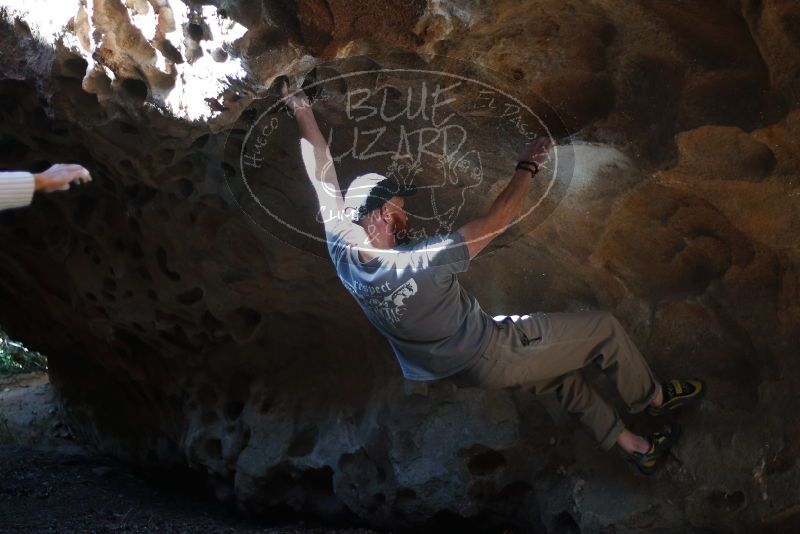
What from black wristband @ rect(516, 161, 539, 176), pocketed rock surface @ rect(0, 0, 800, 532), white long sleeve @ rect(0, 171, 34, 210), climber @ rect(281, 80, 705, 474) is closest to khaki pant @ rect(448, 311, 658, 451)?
climber @ rect(281, 80, 705, 474)

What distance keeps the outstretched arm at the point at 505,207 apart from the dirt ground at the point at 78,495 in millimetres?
1672

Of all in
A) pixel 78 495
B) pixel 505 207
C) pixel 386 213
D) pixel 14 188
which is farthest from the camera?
pixel 78 495

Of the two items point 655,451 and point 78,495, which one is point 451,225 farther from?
point 78,495

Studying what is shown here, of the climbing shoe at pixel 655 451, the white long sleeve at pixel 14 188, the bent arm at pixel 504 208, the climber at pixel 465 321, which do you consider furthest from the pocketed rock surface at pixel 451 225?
the white long sleeve at pixel 14 188

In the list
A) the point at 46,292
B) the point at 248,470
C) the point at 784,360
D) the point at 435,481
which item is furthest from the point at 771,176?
the point at 46,292

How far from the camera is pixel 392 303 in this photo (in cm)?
274

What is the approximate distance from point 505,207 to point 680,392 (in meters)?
0.98

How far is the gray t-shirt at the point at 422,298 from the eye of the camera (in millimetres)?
2656

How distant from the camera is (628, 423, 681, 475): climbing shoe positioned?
9.95 ft

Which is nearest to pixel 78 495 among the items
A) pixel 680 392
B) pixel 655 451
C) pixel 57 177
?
pixel 57 177

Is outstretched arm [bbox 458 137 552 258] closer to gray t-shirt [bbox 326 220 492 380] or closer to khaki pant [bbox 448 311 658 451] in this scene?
gray t-shirt [bbox 326 220 492 380]

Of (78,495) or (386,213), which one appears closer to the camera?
(386,213)

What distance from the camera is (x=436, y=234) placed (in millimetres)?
2771

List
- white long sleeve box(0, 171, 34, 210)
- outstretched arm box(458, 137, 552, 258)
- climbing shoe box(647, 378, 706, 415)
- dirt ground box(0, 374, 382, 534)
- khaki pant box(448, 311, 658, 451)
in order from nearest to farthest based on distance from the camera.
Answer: white long sleeve box(0, 171, 34, 210) < outstretched arm box(458, 137, 552, 258) < khaki pant box(448, 311, 658, 451) < climbing shoe box(647, 378, 706, 415) < dirt ground box(0, 374, 382, 534)
